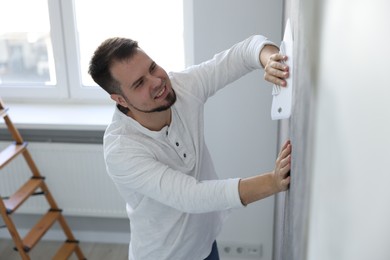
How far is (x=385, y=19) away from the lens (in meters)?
0.26

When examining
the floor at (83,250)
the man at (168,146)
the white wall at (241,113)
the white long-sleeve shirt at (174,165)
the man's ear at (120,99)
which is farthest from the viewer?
the floor at (83,250)

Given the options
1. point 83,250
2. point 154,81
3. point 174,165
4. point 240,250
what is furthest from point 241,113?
point 83,250

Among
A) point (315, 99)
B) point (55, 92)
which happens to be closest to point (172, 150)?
point (315, 99)

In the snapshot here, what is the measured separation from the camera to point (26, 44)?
2.72m

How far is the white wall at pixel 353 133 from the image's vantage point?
275 millimetres

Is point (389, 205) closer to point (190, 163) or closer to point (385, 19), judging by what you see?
point (385, 19)

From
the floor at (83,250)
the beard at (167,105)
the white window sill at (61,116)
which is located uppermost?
the beard at (167,105)

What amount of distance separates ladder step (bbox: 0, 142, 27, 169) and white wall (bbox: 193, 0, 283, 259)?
920 mm

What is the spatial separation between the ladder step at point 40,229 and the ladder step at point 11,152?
390 millimetres

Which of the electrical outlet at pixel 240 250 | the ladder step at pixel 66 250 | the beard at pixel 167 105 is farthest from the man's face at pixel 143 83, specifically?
the ladder step at pixel 66 250

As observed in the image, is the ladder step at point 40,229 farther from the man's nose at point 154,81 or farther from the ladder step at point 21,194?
the man's nose at point 154,81

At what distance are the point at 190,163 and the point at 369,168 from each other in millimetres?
1138

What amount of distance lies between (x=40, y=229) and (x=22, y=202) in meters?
0.19

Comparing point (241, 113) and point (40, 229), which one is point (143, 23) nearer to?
point (241, 113)
